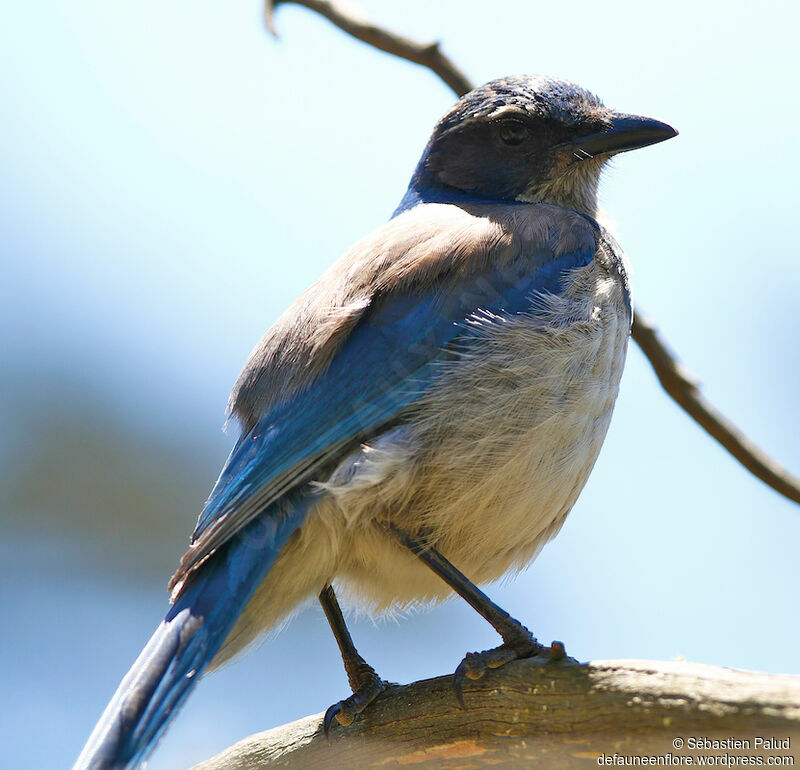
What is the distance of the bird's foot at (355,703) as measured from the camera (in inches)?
146

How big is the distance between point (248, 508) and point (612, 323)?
5.23 ft

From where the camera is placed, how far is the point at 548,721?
308cm

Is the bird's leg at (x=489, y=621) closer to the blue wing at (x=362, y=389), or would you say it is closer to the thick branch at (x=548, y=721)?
the thick branch at (x=548, y=721)

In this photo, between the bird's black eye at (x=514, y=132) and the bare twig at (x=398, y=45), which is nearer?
the bird's black eye at (x=514, y=132)

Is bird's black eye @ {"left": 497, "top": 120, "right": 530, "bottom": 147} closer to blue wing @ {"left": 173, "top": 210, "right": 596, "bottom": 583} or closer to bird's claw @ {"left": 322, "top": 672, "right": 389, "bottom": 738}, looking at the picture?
blue wing @ {"left": 173, "top": 210, "right": 596, "bottom": 583}

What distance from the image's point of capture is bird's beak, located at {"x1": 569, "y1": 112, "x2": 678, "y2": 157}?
4.79m

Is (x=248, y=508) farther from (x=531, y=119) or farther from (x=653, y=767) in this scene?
(x=531, y=119)

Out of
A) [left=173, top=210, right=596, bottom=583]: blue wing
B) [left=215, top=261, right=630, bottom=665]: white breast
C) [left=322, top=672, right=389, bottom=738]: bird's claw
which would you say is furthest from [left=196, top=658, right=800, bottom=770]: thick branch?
[left=173, top=210, right=596, bottom=583]: blue wing

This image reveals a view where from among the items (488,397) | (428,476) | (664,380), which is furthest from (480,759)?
(664,380)

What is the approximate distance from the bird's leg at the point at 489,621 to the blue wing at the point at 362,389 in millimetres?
417

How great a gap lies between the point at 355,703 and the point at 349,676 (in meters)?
0.26

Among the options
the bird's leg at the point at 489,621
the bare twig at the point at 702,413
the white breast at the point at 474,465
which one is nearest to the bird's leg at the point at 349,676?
the white breast at the point at 474,465

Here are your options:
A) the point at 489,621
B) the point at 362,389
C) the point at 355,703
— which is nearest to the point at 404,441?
the point at 362,389

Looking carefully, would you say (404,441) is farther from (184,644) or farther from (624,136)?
(624,136)
